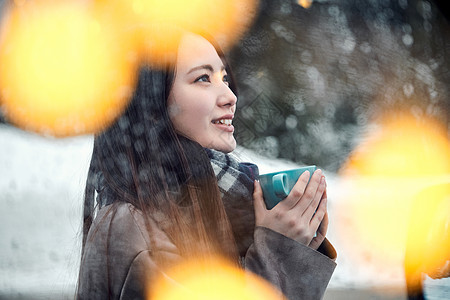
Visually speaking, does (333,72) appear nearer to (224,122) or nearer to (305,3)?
(305,3)

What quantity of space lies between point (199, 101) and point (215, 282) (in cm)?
19

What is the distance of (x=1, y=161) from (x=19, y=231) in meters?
0.09

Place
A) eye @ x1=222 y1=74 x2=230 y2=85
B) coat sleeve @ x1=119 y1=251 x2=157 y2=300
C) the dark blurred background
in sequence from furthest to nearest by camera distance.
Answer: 1. the dark blurred background
2. eye @ x1=222 y1=74 x2=230 y2=85
3. coat sleeve @ x1=119 y1=251 x2=157 y2=300

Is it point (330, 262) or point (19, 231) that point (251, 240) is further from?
point (19, 231)

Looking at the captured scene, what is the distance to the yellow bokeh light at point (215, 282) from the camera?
1.49 ft

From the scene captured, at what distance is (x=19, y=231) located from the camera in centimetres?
56

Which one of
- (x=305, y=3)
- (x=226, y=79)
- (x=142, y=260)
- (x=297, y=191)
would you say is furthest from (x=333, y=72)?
(x=142, y=260)

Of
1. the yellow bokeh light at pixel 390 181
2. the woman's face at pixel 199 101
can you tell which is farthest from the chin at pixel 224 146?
the yellow bokeh light at pixel 390 181

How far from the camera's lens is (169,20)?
53 cm

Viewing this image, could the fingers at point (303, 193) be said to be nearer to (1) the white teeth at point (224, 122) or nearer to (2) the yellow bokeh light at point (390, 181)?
(1) the white teeth at point (224, 122)

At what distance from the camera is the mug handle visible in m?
0.47

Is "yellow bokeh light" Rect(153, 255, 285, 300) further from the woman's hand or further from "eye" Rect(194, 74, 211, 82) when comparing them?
"eye" Rect(194, 74, 211, 82)

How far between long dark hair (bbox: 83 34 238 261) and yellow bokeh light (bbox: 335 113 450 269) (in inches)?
11.7

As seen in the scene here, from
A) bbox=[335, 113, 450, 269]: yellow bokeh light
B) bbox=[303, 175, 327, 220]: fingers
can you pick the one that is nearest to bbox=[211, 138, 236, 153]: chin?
bbox=[303, 175, 327, 220]: fingers
